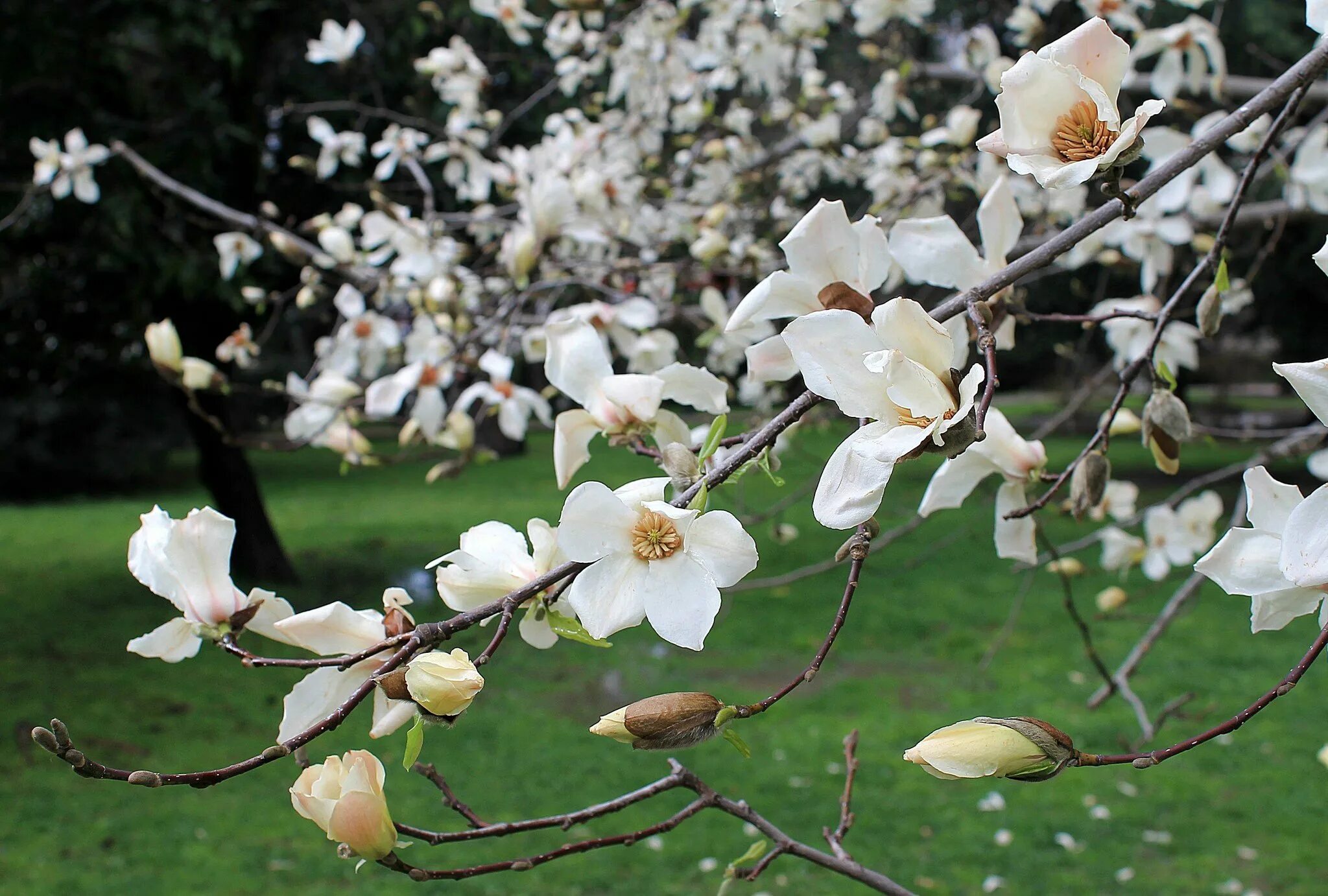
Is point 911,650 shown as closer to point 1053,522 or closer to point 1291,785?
point 1291,785

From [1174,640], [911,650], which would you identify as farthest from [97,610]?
[1174,640]

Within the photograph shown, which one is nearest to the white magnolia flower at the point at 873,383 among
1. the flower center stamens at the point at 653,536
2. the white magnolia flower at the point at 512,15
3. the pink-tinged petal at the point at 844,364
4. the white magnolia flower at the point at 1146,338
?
the pink-tinged petal at the point at 844,364

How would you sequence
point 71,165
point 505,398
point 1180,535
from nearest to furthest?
1. point 505,398
2. point 1180,535
3. point 71,165

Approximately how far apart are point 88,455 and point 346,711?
43.0 feet

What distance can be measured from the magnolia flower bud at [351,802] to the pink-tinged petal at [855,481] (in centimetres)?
34

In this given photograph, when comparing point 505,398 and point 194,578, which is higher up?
point 194,578

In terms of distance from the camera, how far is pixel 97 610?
21.8ft

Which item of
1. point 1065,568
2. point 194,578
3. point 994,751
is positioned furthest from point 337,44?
point 994,751

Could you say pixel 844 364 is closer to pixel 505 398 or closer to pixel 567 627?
pixel 567 627

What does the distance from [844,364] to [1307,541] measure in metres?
0.26

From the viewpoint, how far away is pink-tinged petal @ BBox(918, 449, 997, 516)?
0.87m

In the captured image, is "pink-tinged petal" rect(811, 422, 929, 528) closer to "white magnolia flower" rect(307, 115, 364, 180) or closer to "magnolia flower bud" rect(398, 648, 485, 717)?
"magnolia flower bud" rect(398, 648, 485, 717)

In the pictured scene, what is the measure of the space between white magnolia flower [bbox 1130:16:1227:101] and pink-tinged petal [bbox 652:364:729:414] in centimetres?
164

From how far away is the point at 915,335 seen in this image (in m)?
0.61
